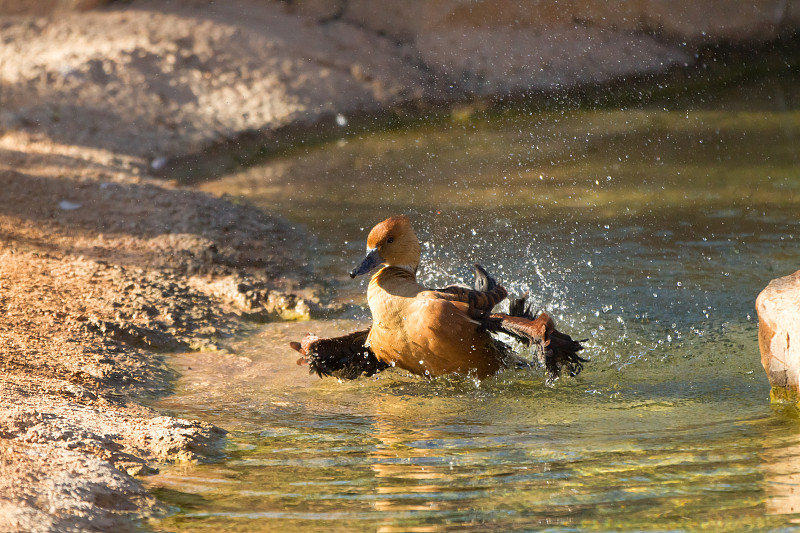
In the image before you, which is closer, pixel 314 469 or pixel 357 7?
pixel 314 469

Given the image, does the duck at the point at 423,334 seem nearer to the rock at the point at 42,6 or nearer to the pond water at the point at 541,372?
the pond water at the point at 541,372

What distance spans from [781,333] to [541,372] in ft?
4.20

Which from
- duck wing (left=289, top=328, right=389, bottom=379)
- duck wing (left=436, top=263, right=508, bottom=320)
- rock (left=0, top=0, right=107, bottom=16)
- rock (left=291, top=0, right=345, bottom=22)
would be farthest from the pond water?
rock (left=0, top=0, right=107, bottom=16)

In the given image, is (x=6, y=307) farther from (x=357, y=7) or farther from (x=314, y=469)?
(x=357, y=7)

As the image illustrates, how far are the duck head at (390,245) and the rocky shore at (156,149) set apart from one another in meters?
1.30

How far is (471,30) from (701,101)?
3.38 m

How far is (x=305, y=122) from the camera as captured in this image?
10727mm

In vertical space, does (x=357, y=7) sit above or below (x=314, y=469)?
above

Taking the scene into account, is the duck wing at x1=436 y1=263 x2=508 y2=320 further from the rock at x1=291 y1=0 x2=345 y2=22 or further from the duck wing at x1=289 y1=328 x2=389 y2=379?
the rock at x1=291 y1=0 x2=345 y2=22

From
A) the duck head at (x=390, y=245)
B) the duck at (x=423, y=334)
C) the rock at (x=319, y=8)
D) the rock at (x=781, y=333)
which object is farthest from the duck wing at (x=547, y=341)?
the rock at (x=319, y=8)

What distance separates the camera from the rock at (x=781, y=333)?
13.5ft

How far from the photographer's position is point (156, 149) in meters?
9.99

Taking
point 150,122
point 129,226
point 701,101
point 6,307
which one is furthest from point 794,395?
point 150,122

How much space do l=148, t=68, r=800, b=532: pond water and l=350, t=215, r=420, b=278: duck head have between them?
0.66 meters
